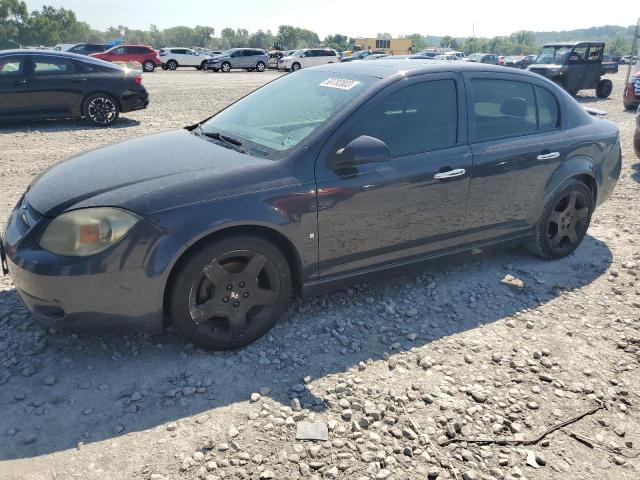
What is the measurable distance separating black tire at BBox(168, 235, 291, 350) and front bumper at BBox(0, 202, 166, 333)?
0.52 ft

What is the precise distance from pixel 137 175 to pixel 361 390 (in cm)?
178

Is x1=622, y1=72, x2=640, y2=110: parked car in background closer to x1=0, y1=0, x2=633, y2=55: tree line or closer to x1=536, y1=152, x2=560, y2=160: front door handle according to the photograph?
x1=536, y1=152, x2=560, y2=160: front door handle

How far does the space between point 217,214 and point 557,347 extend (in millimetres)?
2290

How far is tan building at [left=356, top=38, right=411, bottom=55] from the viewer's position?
2470 inches

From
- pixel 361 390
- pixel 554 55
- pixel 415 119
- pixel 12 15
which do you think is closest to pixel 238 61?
pixel 554 55

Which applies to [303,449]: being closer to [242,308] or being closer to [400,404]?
[400,404]

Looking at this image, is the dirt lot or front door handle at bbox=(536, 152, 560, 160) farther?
front door handle at bbox=(536, 152, 560, 160)

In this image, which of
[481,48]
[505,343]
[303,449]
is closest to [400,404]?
[303,449]

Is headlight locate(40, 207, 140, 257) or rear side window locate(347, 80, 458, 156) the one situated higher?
rear side window locate(347, 80, 458, 156)

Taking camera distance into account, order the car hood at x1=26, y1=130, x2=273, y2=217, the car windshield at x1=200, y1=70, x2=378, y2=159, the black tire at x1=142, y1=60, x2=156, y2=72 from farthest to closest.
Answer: the black tire at x1=142, y1=60, x2=156, y2=72 < the car windshield at x1=200, y1=70, x2=378, y2=159 < the car hood at x1=26, y1=130, x2=273, y2=217

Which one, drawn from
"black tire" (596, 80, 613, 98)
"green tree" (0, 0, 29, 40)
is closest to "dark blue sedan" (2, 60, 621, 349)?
"black tire" (596, 80, 613, 98)

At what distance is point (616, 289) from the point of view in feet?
14.0

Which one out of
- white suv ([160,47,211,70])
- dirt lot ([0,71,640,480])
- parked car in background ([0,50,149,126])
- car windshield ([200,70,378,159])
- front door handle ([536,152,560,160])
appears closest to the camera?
dirt lot ([0,71,640,480])

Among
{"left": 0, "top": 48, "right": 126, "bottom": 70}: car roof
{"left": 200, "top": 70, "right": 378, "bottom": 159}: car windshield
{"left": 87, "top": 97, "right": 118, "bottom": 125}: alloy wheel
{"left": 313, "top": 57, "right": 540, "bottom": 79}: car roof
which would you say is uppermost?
{"left": 0, "top": 48, "right": 126, "bottom": 70}: car roof
